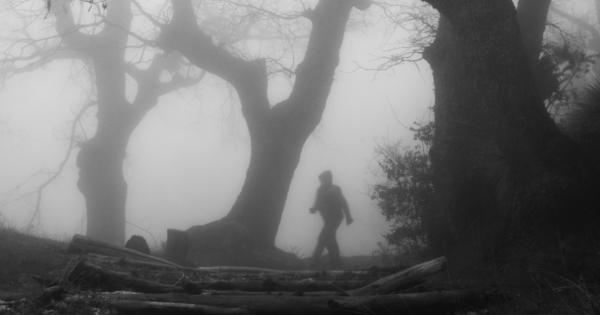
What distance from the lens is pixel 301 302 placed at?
4043 mm

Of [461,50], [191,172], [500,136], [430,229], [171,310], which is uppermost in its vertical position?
[191,172]

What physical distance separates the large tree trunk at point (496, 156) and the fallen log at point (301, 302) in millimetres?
1972

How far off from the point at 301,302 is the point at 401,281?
43.6 inches

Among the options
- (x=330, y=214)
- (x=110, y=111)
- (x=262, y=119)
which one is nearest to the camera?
(x=330, y=214)

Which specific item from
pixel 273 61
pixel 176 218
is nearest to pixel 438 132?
pixel 273 61

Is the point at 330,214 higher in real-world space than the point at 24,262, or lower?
higher

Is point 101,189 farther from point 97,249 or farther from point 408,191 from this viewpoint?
point 408,191

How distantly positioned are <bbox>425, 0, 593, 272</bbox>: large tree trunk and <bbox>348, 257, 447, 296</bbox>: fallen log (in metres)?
1.28

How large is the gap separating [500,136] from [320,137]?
41.3ft

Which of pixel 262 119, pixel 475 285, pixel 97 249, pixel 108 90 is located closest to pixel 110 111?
pixel 108 90

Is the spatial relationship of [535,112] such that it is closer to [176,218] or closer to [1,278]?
[1,278]

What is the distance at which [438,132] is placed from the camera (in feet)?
25.2

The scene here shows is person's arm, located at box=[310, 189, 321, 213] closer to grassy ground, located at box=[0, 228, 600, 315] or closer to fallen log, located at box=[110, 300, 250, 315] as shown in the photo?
grassy ground, located at box=[0, 228, 600, 315]

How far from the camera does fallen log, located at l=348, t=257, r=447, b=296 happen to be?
4.64 meters
